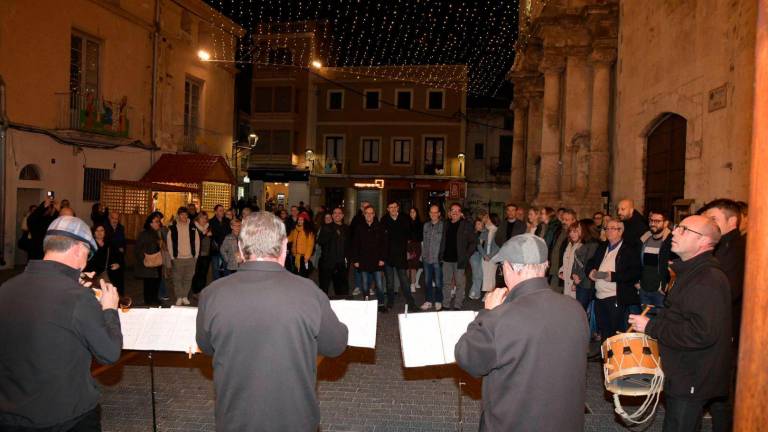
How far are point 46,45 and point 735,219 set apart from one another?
1748cm

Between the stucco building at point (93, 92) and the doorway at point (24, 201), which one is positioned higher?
the stucco building at point (93, 92)

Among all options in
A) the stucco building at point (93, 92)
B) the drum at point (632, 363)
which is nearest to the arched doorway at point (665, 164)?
the drum at point (632, 363)

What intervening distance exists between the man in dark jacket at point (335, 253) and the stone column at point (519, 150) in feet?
48.7

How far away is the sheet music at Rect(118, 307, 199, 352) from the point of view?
15.1ft

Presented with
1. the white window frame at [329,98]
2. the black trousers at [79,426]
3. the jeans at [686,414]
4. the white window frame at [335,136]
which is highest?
the white window frame at [329,98]

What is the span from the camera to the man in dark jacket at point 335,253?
446 inches

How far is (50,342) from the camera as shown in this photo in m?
2.92

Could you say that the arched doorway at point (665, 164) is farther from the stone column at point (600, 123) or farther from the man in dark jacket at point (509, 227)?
the man in dark jacket at point (509, 227)

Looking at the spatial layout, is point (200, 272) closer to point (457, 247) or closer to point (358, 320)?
point (457, 247)

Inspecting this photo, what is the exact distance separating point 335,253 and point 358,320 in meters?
6.77

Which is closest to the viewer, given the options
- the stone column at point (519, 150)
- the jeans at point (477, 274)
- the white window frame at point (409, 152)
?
the jeans at point (477, 274)

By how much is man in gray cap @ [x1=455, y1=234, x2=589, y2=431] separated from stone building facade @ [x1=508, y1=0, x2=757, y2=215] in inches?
274

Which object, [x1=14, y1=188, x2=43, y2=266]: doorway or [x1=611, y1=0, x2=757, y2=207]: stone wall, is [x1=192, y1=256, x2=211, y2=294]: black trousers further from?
[x1=611, y1=0, x2=757, y2=207]: stone wall

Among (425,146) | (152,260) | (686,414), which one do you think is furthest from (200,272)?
(425,146)
